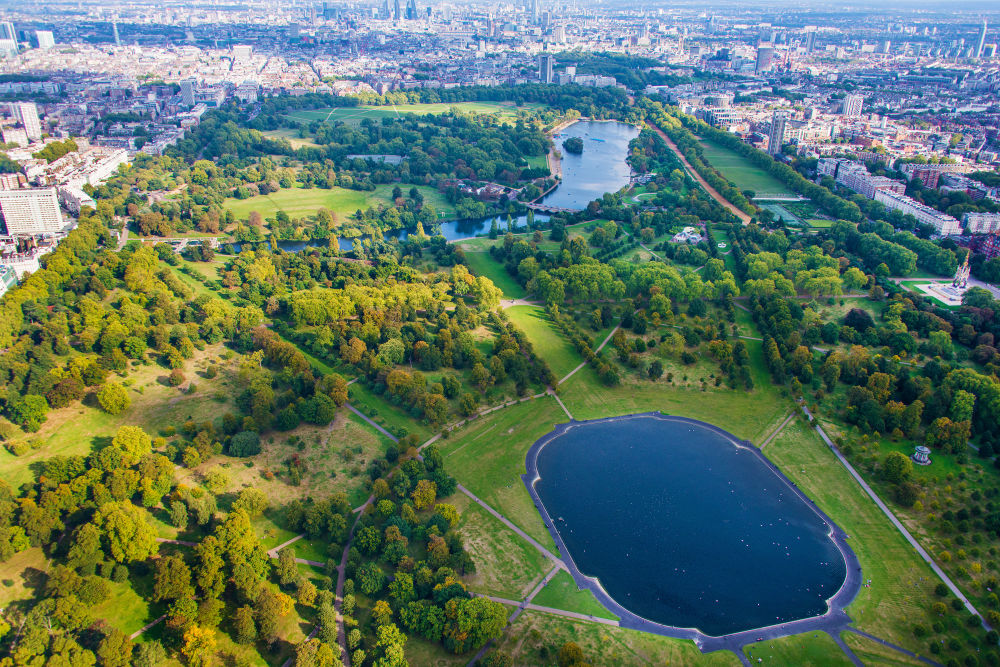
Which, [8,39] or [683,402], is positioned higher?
[8,39]

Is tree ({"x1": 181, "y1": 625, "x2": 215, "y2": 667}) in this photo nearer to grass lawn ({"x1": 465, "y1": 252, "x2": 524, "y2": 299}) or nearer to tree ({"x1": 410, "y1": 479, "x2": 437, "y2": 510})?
tree ({"x1": 410, "y1": 479, "x2": 437, "y2": 510})

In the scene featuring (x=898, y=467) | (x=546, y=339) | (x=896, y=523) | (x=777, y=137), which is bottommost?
(x=896, y=523)

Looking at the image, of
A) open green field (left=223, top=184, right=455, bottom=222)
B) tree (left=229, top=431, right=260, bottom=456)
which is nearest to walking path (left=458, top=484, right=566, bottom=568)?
tree (left=229, top=431, right=260, bottom=456)

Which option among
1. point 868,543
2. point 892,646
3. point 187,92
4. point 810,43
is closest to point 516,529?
point 892,646

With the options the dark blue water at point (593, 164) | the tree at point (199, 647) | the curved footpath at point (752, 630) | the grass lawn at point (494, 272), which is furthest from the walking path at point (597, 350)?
the dark blue water at point (593, 164)

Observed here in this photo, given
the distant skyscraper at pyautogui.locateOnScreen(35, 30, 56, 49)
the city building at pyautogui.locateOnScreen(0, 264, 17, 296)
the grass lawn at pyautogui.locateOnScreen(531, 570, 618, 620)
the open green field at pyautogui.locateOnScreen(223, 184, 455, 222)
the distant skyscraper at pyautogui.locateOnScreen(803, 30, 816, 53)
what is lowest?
the grass lawn at pyautogui.locateOnScreen(531, 570, 618, 620)

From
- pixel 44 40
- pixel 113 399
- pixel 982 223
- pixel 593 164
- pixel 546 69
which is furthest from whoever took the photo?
pixel 44 40

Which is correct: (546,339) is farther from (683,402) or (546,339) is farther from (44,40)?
(44,40)

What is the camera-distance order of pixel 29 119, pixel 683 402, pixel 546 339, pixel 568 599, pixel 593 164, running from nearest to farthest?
1. pixel 568 599
2. pixel 683 402
3. pixel 546 339
4. pixel 29 119
5. pixel 593 164
